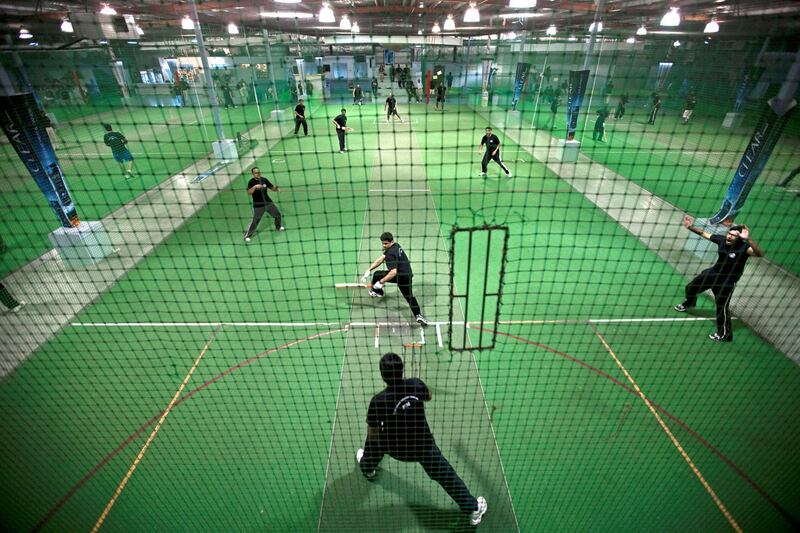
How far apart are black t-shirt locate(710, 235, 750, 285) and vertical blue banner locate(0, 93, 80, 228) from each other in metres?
10.4

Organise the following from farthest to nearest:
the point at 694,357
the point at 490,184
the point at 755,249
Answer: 1. the point at 490,184
2. the point at 694,357
3. the point at 755,249

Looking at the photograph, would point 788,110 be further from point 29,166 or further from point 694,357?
point 29,166

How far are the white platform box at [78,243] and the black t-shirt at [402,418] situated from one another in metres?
6.89

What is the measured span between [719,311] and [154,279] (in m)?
9.25

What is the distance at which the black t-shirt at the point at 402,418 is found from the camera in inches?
125

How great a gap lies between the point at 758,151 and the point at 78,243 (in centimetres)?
1220

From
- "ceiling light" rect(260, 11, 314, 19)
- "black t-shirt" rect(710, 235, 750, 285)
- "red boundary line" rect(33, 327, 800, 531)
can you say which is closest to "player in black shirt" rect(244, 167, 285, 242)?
"red boundary line" rect(33, 327, 800, 531)

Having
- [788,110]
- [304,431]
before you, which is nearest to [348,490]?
[304,431]

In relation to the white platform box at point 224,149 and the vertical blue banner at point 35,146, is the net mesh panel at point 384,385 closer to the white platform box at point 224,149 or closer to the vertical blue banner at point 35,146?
the vertical blue banner at point 35,146

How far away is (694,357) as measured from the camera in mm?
5512

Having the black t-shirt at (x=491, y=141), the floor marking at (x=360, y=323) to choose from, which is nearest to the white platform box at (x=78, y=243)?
the floor marking at (x=360, y=323)

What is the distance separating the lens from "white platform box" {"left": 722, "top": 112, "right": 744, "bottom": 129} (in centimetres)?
1497

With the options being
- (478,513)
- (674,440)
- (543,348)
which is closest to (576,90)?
(543,348)

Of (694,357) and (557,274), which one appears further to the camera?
(557,274)
